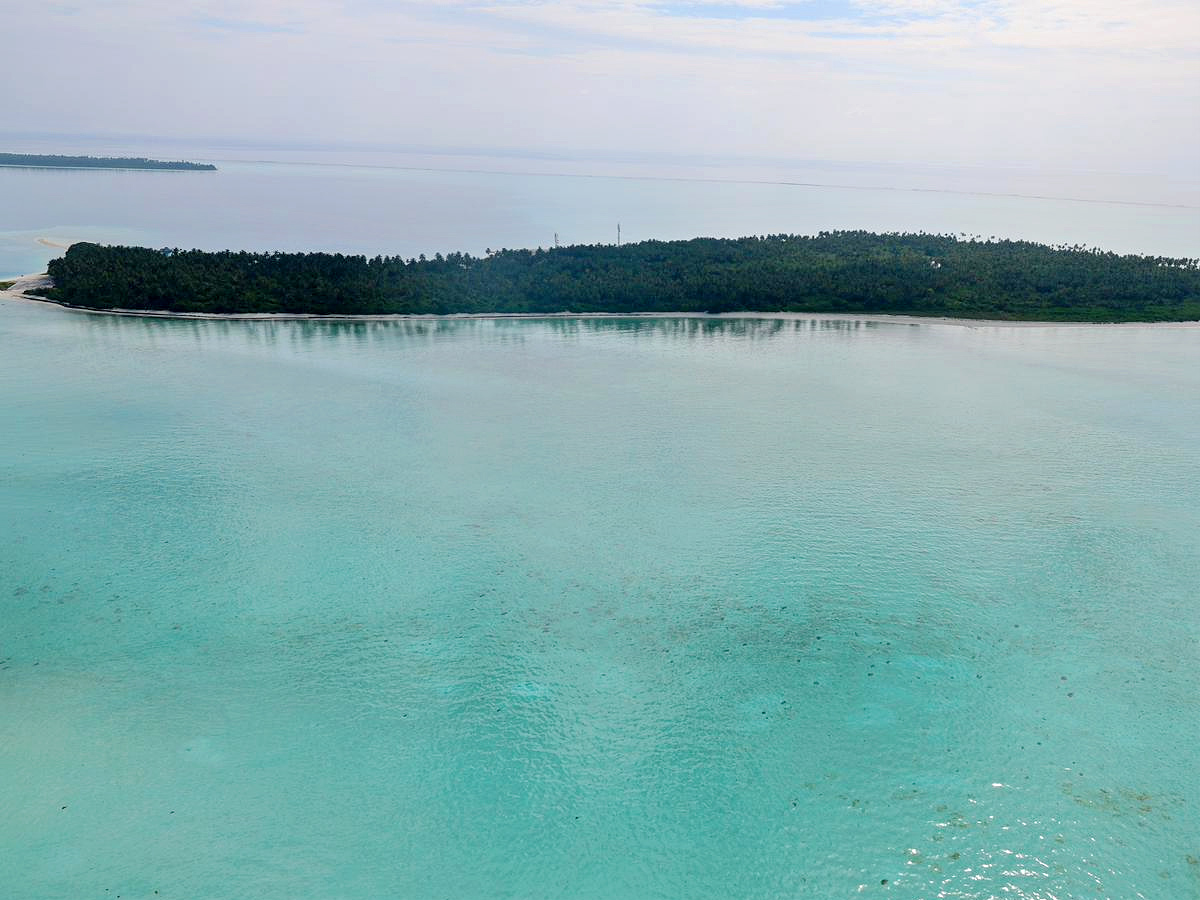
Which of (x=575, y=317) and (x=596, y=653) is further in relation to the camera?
(x=575, y=317)

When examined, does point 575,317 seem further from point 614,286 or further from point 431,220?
point 431,220

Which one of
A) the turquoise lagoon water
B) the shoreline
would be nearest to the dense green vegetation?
the shoreline

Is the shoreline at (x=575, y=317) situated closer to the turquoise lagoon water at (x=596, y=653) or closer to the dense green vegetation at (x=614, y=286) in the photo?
the dense green vegetation at (x=614, y=286)

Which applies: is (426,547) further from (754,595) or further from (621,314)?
(621,314)

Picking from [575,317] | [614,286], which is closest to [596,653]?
[575,317]

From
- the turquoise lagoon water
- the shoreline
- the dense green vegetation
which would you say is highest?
the dense green vegetation

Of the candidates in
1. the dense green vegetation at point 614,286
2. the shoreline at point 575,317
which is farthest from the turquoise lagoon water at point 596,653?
the dense green vegetation at point 614,286

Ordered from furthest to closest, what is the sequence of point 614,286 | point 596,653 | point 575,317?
point 614,286
point 575,317
point 596,653

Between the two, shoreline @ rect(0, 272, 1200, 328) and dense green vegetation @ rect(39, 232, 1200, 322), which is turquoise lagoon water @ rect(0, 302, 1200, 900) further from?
dense green vegetation @ rect(39, 232, 1200, 322)
